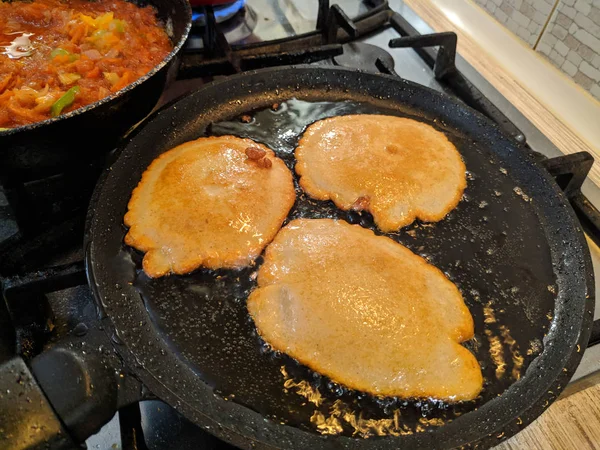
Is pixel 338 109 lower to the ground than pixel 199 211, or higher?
higher

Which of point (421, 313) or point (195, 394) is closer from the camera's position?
point (195, 394)

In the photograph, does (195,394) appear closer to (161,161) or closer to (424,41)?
(161,161)

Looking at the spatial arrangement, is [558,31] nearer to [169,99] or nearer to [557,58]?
[557,58]

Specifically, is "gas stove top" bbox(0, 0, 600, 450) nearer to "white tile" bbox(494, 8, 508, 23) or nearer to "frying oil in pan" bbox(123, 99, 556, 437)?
"frying oil in pan" bbox(123, 99, 556, 437)

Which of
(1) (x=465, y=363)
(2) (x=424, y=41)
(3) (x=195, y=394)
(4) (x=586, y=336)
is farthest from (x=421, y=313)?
(2) (x=424, y=41)

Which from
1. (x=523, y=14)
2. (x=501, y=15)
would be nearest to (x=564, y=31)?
(x=523, y=14)

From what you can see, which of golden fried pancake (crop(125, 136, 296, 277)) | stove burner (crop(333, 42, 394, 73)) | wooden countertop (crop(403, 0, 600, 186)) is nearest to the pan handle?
golden fried pancake (crop(125, 136, 296, 277))

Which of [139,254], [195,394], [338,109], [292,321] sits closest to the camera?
[195,394]
